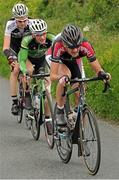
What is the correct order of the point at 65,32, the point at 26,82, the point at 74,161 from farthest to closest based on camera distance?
the point at 26,82 → the point at 74,161 → the point at 65,32

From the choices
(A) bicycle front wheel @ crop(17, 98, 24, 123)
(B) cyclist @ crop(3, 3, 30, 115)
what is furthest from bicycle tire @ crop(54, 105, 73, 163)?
(A) bicycle front wheel @ crop(17, 98, 24, 123)

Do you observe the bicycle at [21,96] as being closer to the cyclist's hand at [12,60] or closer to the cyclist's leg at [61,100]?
the cyclist's hand at [12,60]

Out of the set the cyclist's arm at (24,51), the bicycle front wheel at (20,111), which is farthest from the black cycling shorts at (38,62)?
the bicycle front wheel at (20,111)

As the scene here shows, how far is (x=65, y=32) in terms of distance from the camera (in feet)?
25.4

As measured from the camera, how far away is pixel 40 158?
8.76 metres

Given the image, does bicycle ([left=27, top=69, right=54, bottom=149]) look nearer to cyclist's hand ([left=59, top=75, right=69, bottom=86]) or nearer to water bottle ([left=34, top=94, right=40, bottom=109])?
water bottle ([left=34, top=94, right=40, bottom=109])

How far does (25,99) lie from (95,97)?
2.10m

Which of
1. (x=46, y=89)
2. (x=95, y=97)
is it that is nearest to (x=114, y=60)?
(x=95, y=97)

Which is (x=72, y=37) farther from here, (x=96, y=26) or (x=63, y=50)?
(x=96, y=26)

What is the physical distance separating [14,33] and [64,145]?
3.65 meters

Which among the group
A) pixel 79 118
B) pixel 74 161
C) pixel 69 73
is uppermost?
pixel 69 73

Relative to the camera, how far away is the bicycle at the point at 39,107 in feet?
30.4

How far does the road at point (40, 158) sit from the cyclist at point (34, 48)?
0.73m

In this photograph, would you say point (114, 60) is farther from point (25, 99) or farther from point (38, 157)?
point (38, 157)
